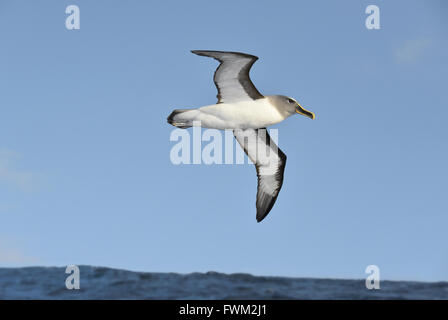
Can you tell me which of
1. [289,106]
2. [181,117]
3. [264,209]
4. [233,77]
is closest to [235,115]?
[233,77]

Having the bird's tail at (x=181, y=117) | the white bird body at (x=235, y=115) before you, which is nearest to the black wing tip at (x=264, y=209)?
the white bird body at (x=235, y=115)

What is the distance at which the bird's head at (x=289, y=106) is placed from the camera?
13.6 meters

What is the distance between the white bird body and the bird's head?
16 cm

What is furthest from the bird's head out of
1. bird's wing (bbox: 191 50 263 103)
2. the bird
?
bird's wing (bbox: 191 50 263 103)

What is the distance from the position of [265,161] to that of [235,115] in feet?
9.56

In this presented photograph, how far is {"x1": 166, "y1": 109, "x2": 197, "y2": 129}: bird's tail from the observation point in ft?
42.0

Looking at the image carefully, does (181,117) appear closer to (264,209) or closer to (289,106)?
(289,106)

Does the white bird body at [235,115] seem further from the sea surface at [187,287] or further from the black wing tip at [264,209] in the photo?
the sea surface at [187,287]

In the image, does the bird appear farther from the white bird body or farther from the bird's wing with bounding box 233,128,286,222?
the bird's wing with bounding box 233,128,286,222

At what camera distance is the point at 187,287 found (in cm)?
1664

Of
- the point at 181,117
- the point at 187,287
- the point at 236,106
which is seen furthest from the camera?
the point at 187,287
